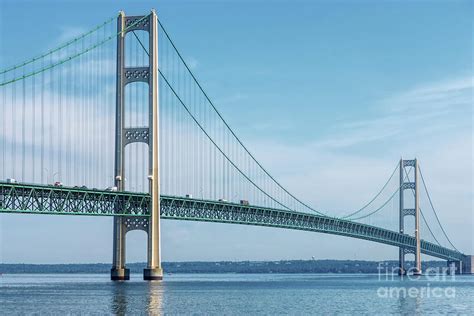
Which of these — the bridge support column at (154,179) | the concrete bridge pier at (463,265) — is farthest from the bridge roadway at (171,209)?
the concrete bridge pier at (463,265)

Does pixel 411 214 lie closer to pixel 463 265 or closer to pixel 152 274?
pixel 463 265

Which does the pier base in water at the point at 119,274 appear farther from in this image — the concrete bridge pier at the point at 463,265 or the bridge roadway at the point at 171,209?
the concrete bridge pier at the point at 463,265

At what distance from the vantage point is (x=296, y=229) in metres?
108

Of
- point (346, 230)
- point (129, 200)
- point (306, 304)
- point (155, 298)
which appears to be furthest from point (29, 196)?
point (346, 230)

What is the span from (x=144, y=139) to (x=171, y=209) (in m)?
8.87

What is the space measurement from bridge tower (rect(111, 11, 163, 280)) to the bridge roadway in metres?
1.32

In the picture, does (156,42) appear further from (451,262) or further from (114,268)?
(451,262)

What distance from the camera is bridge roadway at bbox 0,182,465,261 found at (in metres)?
71.2

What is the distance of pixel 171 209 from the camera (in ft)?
283

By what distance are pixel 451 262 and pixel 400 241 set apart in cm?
3508

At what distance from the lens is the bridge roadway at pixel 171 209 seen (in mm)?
71188

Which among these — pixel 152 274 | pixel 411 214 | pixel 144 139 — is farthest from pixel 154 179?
pixel 411 214

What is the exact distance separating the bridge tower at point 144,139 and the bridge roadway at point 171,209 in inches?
51.9

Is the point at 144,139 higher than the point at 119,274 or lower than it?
higher
